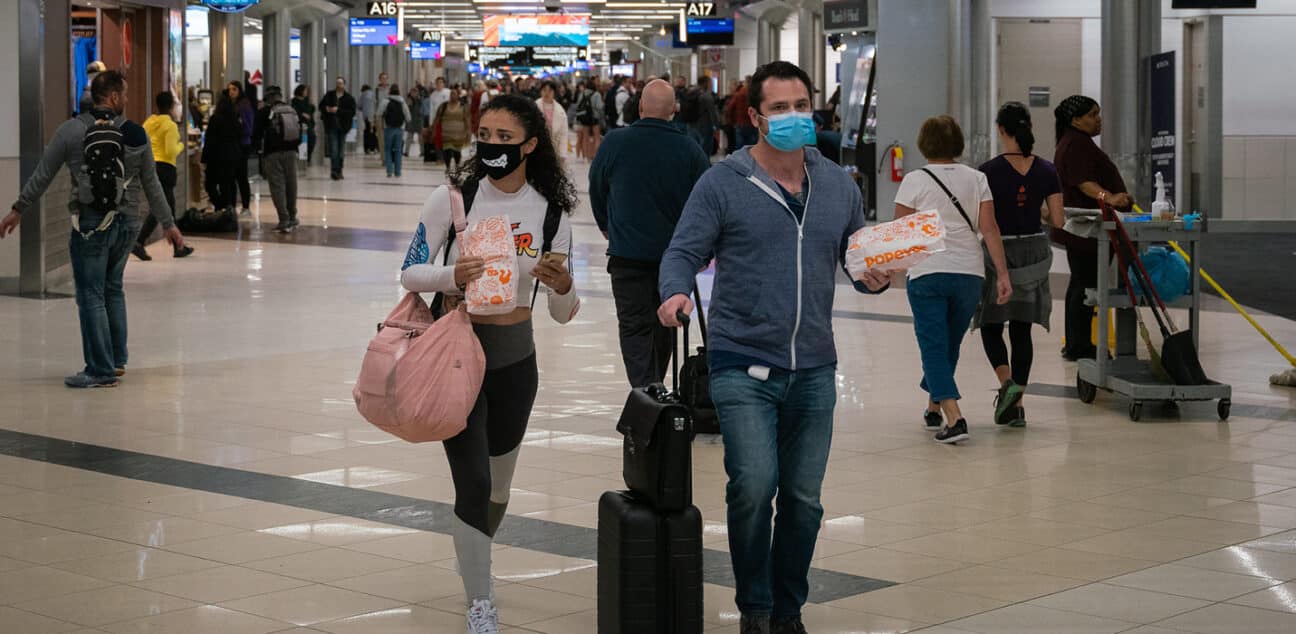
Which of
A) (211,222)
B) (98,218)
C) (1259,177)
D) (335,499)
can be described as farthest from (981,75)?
(335,499)

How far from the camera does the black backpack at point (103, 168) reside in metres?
8.98

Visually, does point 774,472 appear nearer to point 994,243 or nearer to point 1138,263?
point 994,243

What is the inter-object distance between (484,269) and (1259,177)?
17.5 m

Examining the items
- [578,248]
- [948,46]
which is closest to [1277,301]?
[948,46]

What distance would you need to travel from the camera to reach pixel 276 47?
115ft

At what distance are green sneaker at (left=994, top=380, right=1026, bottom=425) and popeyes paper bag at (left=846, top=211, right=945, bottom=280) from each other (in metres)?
3.79

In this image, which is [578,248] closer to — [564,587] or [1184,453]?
[1184,453]

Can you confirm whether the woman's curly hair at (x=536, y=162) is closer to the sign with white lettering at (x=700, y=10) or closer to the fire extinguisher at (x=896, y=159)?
the fire extinguisher at (x=896, y=159)

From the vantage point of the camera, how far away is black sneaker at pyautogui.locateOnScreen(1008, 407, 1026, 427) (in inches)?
319

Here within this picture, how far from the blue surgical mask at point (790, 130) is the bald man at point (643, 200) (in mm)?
3002

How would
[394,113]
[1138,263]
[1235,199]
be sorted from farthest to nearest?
[394,113], [1235,199], [1138,263]

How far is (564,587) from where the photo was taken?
5219mm

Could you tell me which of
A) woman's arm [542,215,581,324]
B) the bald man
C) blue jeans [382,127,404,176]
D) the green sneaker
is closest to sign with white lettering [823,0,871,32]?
the green sneaker

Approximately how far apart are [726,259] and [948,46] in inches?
487
